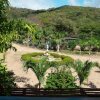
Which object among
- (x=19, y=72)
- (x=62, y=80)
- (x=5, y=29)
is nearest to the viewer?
(x=5, y=29)

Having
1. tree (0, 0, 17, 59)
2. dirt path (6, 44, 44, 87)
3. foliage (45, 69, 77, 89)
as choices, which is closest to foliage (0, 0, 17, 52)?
tree (0, 0, 17, 59)

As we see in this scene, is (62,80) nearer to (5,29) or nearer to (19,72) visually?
(5,29)

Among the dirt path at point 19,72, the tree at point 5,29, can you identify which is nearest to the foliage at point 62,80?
the dirt path at point 19,72

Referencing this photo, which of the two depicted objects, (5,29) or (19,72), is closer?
(5,29)

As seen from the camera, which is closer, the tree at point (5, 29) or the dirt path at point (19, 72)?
the tree at point (5, 29)

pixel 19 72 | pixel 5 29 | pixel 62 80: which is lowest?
pixel 62 80

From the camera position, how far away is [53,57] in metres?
30.5

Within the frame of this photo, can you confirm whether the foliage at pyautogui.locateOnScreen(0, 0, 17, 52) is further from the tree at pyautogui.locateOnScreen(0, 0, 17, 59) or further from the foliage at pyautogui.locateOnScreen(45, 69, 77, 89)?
the foliage at pyautogui.locateOnScreen(45, 69, 77, 89)

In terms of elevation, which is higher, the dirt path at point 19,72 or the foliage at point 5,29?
the foliage at point 5,29

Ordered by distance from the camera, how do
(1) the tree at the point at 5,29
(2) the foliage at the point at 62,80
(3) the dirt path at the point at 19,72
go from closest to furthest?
1. (1) the tree at the point at 5,29
2. (2) the foliage at the point at 62,80
3. (3) the dirt path at the point at 19,72

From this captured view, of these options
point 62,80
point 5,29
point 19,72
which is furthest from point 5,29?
point 19,72

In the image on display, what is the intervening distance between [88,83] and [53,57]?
1088cm

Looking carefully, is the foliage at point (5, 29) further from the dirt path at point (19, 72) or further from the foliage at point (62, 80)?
the dirt path at point (19, 72)

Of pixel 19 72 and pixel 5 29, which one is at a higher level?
pixel 5 29
